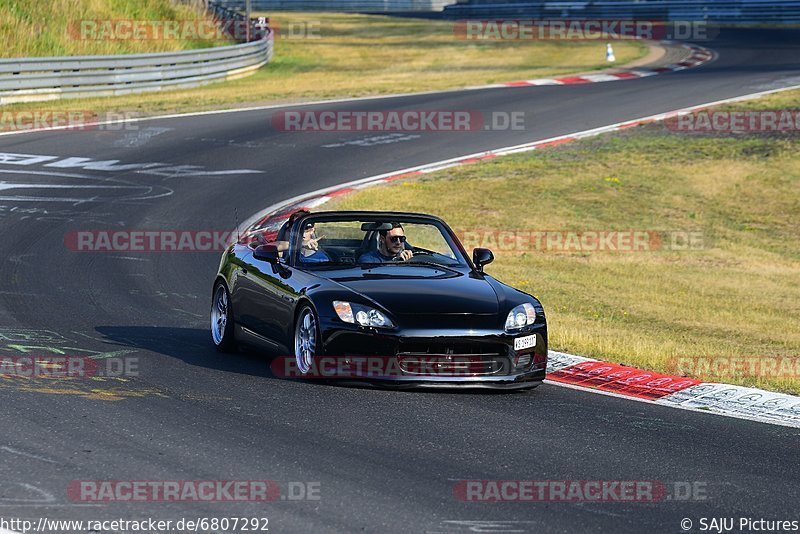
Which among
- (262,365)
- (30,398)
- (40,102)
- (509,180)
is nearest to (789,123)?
(509,180)

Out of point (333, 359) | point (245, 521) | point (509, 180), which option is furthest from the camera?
point (509, 180)

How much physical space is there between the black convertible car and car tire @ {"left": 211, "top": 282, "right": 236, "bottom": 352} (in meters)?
0.02

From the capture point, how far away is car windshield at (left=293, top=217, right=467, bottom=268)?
10438mm

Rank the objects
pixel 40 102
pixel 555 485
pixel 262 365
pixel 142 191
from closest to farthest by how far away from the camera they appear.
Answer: pixel 555 485, pixel 262 365, pixel 142 191, pixel 40 102

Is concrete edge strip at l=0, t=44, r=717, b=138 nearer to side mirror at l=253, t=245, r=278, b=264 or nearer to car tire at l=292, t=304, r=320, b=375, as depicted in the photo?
side mirror at l=253, t=245, r=278, b=264

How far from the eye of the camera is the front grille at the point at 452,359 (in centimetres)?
909

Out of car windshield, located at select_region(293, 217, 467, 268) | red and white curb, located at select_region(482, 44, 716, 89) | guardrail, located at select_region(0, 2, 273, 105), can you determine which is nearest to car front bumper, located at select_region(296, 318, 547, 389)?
car windshield, located at select_region(293, 217, 467, 268)

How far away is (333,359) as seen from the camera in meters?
9.23

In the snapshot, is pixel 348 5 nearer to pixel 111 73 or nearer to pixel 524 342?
pixel 111 73

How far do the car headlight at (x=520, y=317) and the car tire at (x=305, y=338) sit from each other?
54.3 inches

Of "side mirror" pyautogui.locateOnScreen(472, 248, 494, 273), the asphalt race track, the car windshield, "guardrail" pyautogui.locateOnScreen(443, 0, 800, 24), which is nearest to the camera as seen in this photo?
the asphalt race track

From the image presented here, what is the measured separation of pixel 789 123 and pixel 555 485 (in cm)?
2191

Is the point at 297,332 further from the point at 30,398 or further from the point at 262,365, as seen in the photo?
the point at 30,398

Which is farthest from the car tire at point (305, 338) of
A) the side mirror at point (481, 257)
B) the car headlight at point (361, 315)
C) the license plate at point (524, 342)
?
the side mirror at point (481, 257)
